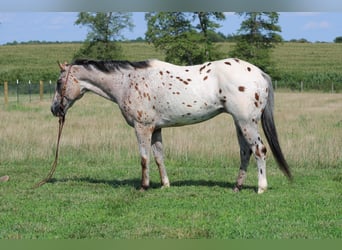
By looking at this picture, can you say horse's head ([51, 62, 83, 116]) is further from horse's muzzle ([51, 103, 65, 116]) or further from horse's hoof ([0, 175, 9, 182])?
horse's hoof ([0, 175, 9, 182])

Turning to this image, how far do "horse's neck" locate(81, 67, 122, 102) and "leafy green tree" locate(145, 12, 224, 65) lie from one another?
40.8 meters

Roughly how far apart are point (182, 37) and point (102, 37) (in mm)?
12671

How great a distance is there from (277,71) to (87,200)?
5191 centimetres

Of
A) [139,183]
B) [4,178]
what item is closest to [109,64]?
[139,183]

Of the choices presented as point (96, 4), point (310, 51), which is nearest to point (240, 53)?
point (310, 51)

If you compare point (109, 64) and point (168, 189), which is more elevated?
point (109, 64)

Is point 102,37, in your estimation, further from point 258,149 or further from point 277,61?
point 258,149

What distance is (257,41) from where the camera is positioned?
5975cm

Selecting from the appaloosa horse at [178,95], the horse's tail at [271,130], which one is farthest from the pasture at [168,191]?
the appaloosa horse at [178,95]

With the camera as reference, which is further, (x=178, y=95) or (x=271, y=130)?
(x=271, y=130)

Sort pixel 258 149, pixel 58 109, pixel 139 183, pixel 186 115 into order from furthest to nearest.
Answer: pixel 139 183, pixel 58 109, pixel 186 115, pixel 258 149

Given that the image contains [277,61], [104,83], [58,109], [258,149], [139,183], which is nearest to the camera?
[258,149]

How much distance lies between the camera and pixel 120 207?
7613 millimetres

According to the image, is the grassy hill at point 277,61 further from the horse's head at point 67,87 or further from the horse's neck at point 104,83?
the horse's head at point 67,87
